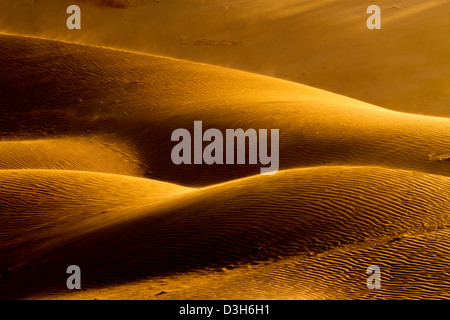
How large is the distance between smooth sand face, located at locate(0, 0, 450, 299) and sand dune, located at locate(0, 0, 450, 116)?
111 mm

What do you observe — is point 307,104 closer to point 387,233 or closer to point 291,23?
point 387,233

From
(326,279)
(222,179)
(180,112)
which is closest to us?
(326,279)

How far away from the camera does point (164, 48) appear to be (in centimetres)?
2334

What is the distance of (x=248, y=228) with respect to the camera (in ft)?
20.3

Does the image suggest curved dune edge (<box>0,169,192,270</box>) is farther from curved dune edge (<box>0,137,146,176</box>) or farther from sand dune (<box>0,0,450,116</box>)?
sand dune (<box>0,0,450,116</box>)

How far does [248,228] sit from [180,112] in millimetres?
6145

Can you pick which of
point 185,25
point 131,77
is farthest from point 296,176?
point 185,25

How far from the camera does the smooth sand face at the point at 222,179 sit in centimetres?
554

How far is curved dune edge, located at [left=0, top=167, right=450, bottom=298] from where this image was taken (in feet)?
19.2
